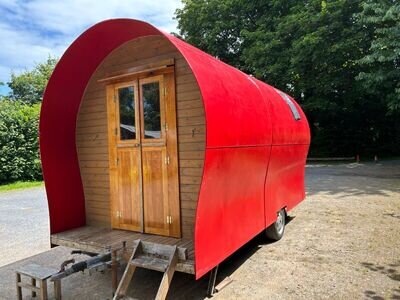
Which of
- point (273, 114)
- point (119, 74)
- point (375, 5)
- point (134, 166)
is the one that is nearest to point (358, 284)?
point (273, 114)

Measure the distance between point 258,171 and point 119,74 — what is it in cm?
245

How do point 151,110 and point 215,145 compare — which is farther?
point 151,110

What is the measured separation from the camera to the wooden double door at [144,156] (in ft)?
14.6

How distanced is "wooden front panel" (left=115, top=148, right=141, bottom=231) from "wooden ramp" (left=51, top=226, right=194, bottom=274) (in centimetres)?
16

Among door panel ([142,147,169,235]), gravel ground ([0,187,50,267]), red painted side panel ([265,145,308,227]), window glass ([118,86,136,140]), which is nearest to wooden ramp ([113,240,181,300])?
door panel ([142,147,169,235])

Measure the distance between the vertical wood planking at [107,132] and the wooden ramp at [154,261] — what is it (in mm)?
689

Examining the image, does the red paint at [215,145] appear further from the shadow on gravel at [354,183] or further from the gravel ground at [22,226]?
the shadow on gravel at [354,183]

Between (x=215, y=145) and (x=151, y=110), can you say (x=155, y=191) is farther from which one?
(x=215, y=145)

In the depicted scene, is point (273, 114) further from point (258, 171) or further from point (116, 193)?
point (116, 193)

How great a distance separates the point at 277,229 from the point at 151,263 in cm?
304

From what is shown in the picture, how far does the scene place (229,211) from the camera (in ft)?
12.7

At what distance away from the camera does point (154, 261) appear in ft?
12.0

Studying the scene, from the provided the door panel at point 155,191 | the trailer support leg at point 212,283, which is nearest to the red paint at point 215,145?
the trailer support leg at point 212,283

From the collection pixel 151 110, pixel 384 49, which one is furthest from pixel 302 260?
pixel 384 49
